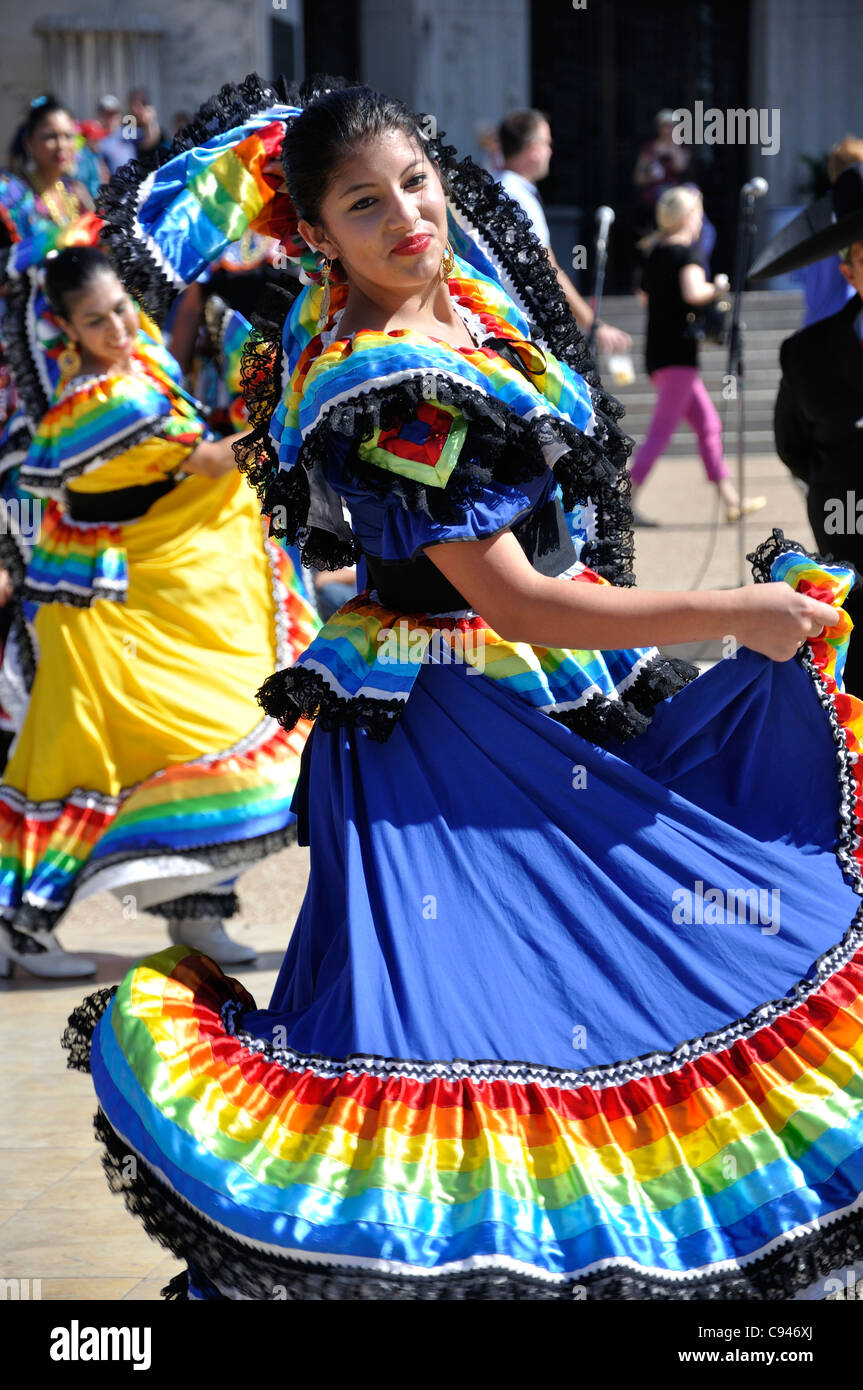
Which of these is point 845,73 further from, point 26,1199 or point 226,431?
point 26,1199

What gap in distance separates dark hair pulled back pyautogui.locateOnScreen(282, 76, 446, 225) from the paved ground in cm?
177

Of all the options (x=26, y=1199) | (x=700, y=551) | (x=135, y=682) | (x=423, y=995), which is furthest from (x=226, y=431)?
(x=700, y=551)

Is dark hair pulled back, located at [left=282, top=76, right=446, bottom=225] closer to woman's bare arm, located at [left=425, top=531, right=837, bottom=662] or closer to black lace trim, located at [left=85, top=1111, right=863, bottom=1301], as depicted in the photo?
woman's bare arm, located at [left=425, top=531, right=837, bottom=662]

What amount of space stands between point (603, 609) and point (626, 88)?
57.7 ft

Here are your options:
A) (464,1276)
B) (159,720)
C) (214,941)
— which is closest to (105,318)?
(159,720)

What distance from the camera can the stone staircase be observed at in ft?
46.7

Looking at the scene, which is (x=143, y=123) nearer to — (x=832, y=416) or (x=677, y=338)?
(x=677, y=338)

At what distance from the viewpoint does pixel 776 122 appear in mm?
18672

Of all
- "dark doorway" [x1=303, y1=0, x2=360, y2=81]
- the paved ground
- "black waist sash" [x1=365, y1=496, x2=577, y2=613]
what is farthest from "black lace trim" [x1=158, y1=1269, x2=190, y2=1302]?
"dark doorway" [x1=303, y1=0, x2=360, y2=81]

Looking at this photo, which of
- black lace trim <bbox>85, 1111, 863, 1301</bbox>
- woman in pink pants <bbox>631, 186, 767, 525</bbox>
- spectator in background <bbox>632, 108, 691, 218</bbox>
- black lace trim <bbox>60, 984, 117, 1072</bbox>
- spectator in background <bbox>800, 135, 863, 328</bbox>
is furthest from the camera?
spectator in background <bbox>632, 108, 691, 218</bbox>

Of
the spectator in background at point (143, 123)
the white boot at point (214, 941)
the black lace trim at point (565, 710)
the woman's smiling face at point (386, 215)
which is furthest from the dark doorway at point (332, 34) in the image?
the black lace trim at point (565, 710)

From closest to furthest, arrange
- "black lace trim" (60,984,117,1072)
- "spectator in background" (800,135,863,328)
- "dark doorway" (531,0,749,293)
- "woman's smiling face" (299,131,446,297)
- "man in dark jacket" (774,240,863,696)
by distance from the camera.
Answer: "woman's smiling face" (299,131,446,297), "black lace trim" (60,984,117,1072), "man in dark jacket" (774,240,863,696), "spectator in background" (800,135,863,328), "dark doorway" (531,0,749,293)

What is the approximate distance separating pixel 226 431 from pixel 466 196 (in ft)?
9.54
